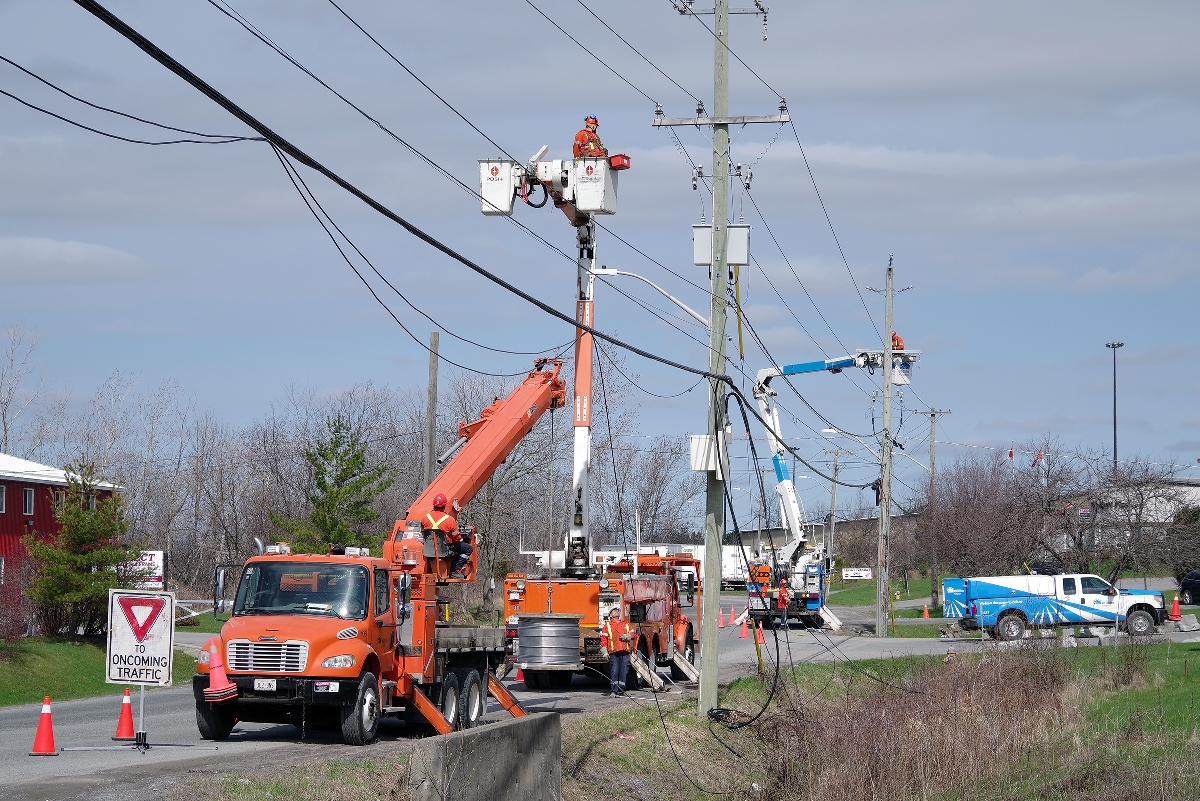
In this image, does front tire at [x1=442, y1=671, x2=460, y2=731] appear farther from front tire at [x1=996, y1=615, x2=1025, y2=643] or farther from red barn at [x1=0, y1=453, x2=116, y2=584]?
red barn at [x1=0, y1=453, x2=116, y2=584]

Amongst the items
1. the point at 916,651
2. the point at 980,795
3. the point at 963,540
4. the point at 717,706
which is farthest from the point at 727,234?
the point at 963,540

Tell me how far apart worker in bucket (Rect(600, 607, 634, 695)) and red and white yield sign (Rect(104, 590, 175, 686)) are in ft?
32.3

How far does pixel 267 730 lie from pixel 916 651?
22.8 metres

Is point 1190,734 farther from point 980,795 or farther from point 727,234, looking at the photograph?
point 727,234

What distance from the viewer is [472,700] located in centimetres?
1827

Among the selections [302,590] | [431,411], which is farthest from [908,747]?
[431,411]

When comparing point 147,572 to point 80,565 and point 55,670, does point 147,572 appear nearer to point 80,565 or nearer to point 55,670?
point 80,565

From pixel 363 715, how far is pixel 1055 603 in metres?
28.9

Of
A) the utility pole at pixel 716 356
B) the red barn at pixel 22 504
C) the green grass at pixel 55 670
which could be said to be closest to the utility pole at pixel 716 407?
the utility pole at pixel 716 356

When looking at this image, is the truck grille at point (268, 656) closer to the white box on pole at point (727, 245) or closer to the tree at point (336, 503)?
the white box on pole at point (727, 245)

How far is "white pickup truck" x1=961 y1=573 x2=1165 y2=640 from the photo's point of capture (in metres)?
38.9

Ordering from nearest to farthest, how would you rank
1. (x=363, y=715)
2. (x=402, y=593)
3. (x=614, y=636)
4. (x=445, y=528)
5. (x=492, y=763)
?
(x=492, y=763)
(x=363, y=715)
(x=402, y=593)
(x=445, y=528)
(x=614, y=636)

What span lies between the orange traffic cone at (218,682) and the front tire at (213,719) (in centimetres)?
87

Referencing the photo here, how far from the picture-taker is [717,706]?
21.6m
